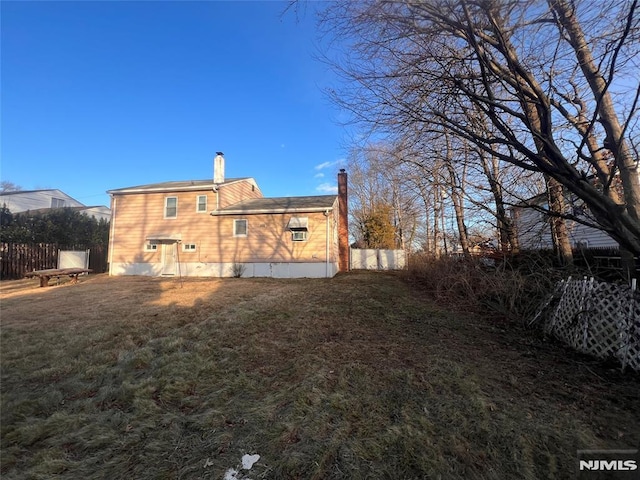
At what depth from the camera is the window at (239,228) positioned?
1593cm

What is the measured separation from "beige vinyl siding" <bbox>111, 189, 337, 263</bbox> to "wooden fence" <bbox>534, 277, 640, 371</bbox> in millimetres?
10751

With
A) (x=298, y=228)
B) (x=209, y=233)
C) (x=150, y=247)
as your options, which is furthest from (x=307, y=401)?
(x=150, y=247)

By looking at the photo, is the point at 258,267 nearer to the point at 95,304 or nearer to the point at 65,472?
the point at 95,304

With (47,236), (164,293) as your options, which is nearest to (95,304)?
(164,293)

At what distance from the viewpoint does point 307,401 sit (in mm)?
3145

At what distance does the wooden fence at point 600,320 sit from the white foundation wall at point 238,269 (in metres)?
10.6

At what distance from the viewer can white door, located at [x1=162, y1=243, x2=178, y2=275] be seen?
16.4m

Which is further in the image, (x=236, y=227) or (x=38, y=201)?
(x=38, y=201)

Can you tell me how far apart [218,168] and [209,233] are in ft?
11.8

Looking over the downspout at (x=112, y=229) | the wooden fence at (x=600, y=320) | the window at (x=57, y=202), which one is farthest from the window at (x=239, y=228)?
the window at (x=57, y=202)

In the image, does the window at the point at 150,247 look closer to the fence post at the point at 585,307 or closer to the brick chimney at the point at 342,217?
the brick chimney at the point at 342,217

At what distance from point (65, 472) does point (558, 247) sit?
9269mm

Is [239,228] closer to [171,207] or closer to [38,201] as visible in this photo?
[171,207]

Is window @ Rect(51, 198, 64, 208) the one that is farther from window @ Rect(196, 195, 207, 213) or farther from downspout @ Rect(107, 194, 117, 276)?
window @ Rect(196, 195, 207, 213)
